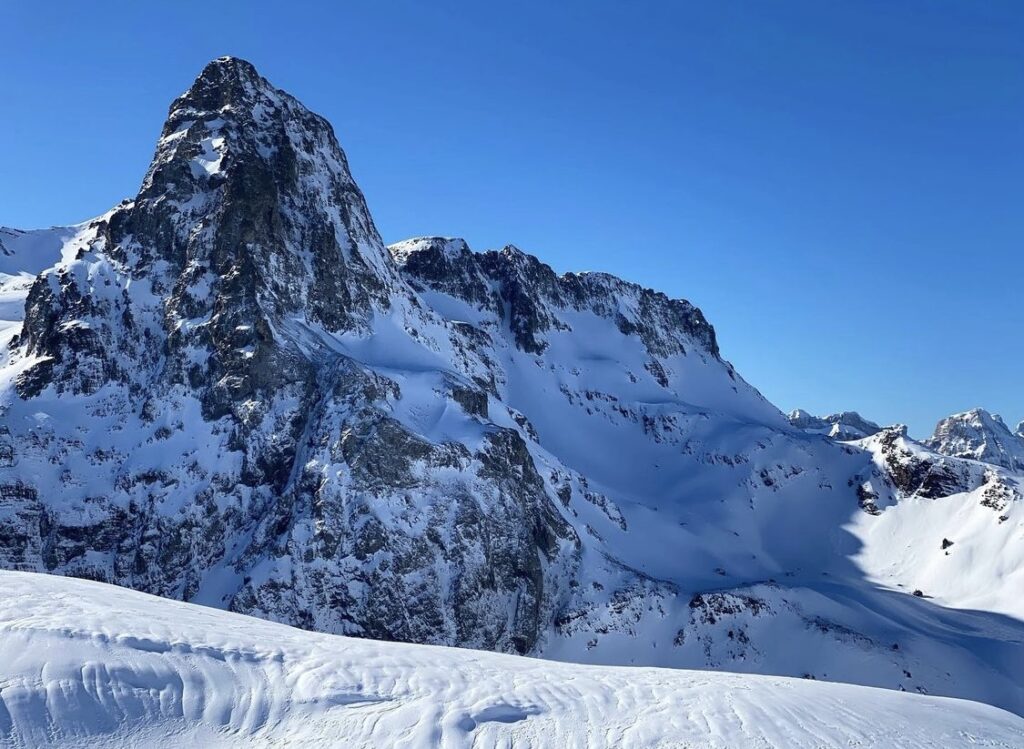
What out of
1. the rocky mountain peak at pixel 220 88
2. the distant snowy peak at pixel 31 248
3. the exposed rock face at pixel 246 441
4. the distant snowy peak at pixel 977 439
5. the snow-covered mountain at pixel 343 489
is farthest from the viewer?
the distant snowy peak at pixel 977 439

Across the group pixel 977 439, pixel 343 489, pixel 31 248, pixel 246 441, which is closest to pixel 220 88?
pixel 246 441

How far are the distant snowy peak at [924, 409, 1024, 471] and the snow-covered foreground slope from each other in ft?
597

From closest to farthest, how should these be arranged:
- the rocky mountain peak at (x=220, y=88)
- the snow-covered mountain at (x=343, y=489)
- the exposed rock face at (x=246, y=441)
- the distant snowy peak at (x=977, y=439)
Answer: the exposed rock face at (x=246, y=441) → the snow-covered mountain at (x=343, y=489) → the rocky mountain peak at (x=220, y=88) → the distant snowy peak at (x=977, y=439)

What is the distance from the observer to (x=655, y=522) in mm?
106812

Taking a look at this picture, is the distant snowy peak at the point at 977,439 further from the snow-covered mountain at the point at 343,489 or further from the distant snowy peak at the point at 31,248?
the distant snowy peak at the point at 31,248

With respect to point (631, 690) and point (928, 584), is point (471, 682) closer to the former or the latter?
point (631, 690)

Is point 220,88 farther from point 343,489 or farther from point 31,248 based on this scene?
point 31,248

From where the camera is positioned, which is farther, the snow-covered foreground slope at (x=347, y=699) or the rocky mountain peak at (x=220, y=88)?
the rocky mountain peak at (x=220, y=88)

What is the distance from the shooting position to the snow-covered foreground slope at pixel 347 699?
19.0 metres

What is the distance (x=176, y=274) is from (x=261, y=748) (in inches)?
2853

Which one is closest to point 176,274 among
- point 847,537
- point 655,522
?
point 655,522

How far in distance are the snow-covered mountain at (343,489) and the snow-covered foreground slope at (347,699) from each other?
40351 mm

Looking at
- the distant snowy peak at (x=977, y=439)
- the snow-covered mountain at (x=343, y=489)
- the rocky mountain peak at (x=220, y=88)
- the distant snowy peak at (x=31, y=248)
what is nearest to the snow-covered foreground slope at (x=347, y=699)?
the snow-covered mountain at (x=343, y=489)

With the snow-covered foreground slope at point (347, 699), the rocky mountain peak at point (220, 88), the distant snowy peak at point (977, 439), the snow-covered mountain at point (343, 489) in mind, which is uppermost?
the rocky mountain peak at point (220, 88)
